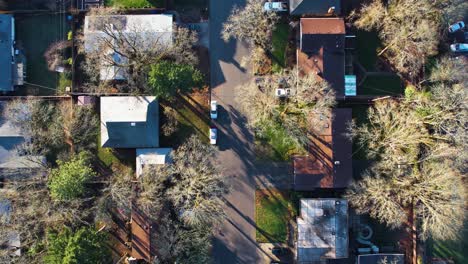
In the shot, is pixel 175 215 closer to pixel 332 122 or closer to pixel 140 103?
pixel 140 103

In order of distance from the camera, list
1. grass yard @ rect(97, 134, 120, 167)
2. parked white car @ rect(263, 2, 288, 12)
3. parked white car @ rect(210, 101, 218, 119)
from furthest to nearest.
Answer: grass yard @ rect(97, 134, 120, 167)
parked white car @ rect(210, 101, 218, 119)
parked white car @ rect(263, 2, 288, 12)

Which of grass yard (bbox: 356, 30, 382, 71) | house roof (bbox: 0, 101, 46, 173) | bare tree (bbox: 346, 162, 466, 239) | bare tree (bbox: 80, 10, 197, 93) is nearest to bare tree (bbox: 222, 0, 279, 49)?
bare tree (bbox: 80, 10, 197, 93)

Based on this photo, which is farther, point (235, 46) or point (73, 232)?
point (235, 46)

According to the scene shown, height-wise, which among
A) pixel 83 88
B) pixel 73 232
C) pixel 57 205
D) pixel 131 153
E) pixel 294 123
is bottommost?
pixel 73 232

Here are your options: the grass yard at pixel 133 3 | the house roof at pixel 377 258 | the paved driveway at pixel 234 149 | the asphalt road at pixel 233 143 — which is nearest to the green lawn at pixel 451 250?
the house roof at pixel 377 258

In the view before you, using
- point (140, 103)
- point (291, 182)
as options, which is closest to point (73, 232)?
point (140, 103)

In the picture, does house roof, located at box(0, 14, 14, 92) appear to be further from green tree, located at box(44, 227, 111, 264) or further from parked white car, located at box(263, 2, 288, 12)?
parked white car, located at box(263, 2, 288, 12)
